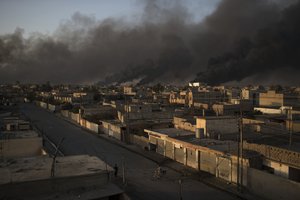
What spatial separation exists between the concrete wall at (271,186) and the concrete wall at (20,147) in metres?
12.4

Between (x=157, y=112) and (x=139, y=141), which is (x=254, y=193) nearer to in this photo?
(x=139, y=141)

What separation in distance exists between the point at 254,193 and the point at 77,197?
8.24 metres

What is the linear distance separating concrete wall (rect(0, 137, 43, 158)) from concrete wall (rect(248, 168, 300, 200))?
1239 cm

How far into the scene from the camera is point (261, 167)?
16859 mm

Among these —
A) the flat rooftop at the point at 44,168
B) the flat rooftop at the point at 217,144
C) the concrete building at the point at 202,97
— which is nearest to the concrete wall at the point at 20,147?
the flat rooftop at the point at 44,168

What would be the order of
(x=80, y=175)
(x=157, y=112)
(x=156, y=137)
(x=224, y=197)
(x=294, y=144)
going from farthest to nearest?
(x=157, y=112) < (x=156, y=137) < (x=294, y=144) < (x=224, y=197) < (x=80, y=175)

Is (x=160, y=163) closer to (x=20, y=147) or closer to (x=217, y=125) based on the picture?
(x=217, y=125)

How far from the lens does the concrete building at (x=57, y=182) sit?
12224 millimetres

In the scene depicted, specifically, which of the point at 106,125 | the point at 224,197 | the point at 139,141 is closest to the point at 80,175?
the point at 224,197

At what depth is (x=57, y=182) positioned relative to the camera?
12.7 m

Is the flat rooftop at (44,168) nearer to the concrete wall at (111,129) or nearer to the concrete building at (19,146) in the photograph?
the concrete building at (19,146)

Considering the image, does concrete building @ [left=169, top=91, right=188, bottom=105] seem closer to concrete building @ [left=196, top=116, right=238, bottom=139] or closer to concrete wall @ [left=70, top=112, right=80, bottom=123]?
concrete wall @ [left=70, top=112, right=80, bottom=123]

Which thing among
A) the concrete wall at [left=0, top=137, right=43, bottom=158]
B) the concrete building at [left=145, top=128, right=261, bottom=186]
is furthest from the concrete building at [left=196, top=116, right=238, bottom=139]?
the concrete wall at [left=0, top=137, right=43, bottom=158]

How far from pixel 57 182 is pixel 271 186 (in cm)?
903
